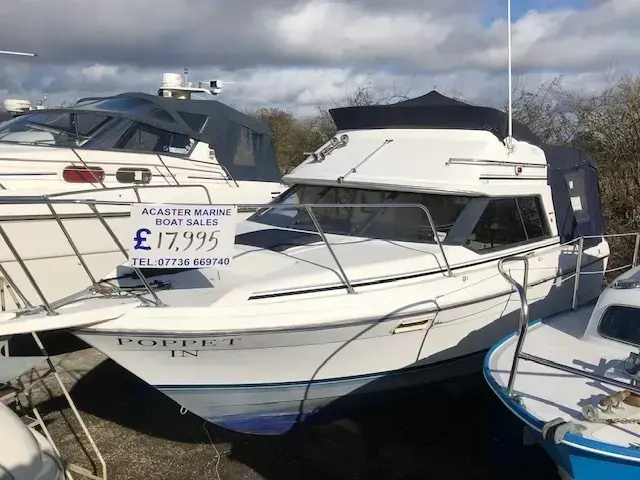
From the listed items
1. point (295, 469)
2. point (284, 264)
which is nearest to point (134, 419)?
point (295, 469)

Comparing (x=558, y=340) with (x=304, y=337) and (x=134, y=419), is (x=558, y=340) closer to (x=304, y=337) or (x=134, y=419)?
(x=304, y=337)

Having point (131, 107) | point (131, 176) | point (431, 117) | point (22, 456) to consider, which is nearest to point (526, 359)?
point (22, 456)

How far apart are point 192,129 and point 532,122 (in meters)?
6.67

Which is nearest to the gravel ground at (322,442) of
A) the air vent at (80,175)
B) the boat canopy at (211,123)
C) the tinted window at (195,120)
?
the air vent at (80,175)

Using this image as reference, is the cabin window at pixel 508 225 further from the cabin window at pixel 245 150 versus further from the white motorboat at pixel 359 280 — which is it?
the cabin window at pixel 245 150

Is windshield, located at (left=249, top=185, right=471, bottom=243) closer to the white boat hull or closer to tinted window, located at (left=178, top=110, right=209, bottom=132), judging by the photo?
the white boat hull

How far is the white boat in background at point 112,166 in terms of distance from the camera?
6.53 meters

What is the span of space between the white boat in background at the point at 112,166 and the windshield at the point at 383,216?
5.52ft

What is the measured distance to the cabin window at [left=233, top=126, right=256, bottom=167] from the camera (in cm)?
936

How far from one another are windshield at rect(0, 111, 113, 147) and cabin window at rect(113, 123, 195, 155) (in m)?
0.36

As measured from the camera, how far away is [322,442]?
5.02m

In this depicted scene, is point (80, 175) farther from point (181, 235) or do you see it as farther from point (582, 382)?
point (582, 382)

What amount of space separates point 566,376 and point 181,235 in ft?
8.42

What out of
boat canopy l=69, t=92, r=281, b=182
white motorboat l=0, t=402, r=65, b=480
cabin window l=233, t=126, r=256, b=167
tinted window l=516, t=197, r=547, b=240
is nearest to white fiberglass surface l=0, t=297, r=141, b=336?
white motorboat l=0, t=402, r=65, b=480
